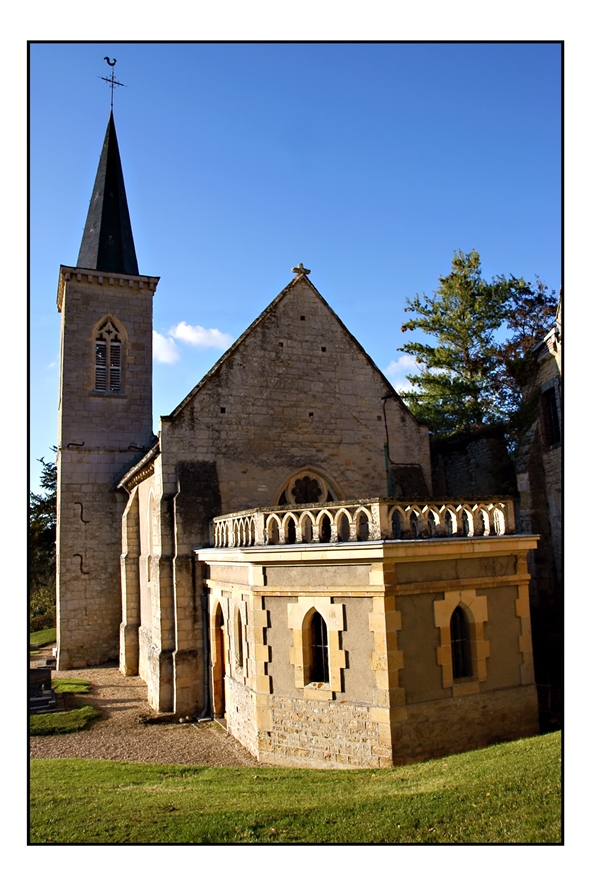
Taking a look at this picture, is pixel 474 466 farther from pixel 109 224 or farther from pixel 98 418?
pixel 109 224

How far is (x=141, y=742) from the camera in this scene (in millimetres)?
12969

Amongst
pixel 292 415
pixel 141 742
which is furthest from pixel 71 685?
pixel 292 415

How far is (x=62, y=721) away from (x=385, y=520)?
9.84 meters

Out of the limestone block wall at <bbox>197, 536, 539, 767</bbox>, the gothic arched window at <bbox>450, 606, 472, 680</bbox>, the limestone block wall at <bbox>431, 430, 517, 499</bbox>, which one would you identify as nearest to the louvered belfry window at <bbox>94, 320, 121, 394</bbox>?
the limestone block wall at <bbox>431, 430, 517, 499</bbox>

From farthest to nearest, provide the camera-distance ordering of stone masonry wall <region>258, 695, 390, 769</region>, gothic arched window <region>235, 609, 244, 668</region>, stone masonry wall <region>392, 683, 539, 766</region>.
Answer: gothic arched window <region>235, 609, 244, 668</region> < stone masonry wall <region>258, 695, 390, 769</region> < stone masonry wall <region>392, 683, 539, 766</region>

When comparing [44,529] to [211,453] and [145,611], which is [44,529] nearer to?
[145,611]

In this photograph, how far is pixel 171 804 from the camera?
8180 millimetres

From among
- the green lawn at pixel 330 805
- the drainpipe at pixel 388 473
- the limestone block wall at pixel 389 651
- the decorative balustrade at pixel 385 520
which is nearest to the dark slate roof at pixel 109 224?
the drainpipe at pixel 388 473

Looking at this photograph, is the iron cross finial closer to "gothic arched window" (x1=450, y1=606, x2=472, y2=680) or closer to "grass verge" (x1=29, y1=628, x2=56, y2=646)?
"gothic arched window" (x1=450, y1=606, x2=472, y2=680)

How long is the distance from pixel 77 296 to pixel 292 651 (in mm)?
19766

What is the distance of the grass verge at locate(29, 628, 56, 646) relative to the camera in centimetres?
3003

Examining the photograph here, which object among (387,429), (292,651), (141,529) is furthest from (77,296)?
(292,651)

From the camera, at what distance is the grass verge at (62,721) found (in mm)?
13938

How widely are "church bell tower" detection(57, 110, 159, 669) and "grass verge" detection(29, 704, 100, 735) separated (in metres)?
7.85
